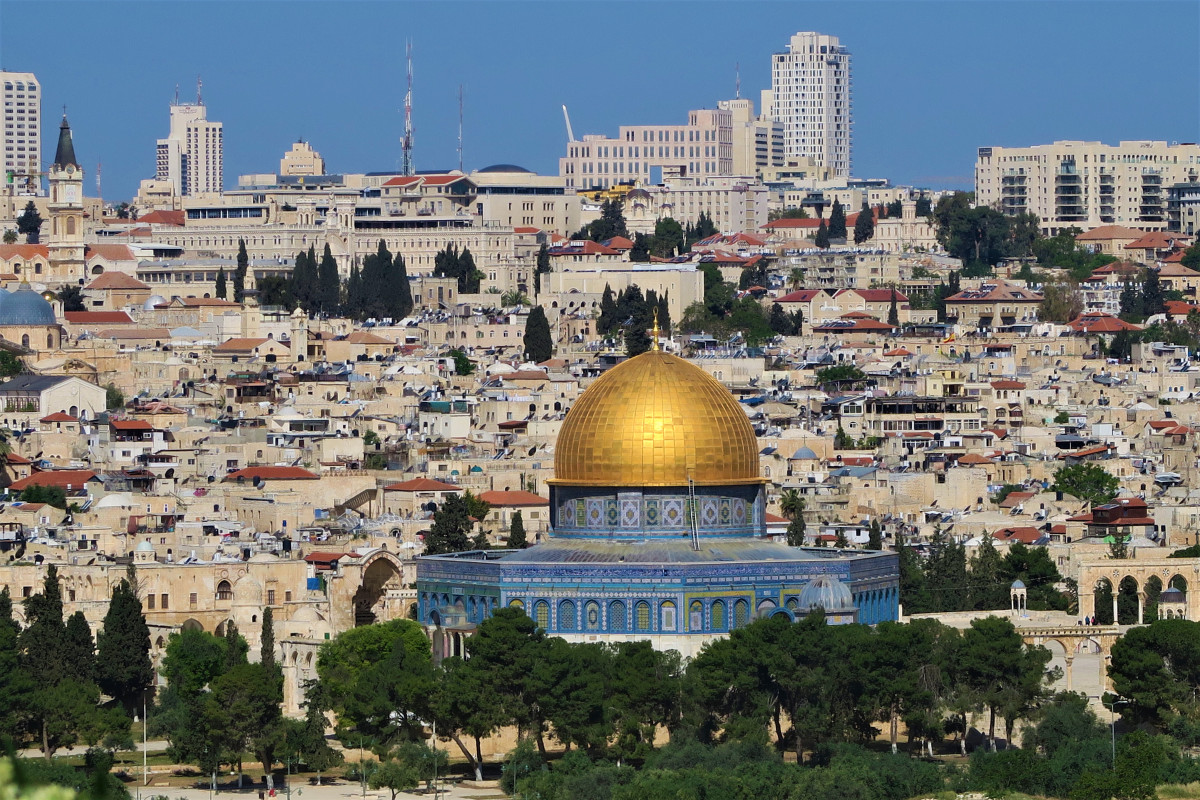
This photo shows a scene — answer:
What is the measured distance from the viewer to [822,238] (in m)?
126

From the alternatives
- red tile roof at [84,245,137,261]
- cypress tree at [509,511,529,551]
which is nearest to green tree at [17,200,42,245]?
red tile roof at [84,245,137,261]

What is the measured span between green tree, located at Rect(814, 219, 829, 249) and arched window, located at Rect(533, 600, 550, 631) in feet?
264

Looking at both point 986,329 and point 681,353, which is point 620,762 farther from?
point 986,329

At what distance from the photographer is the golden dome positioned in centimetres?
4556

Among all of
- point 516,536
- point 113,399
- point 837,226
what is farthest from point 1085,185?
point 516,536

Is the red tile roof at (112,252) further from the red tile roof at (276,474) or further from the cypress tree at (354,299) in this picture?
the red tile roof at (276,474)

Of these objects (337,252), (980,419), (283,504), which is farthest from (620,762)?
(337,252)

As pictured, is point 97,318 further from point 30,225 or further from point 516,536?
point 516,536

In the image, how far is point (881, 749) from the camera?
42.3 metres

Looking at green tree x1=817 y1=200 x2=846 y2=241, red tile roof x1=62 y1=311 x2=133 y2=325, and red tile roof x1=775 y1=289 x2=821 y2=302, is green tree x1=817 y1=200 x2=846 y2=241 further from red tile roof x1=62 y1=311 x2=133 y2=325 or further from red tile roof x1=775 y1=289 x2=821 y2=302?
red tile roof x1=62 y1=311 x2=133 y2=325

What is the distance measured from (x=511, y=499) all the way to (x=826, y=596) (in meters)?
21.0

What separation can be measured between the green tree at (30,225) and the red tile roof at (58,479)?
5800 cm

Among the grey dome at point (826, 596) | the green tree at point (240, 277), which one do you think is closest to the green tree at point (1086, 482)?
the grey dome at point (826, 596)

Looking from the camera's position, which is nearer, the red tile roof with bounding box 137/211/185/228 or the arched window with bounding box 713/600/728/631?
the arched window with bounding box 713/600/728/631
